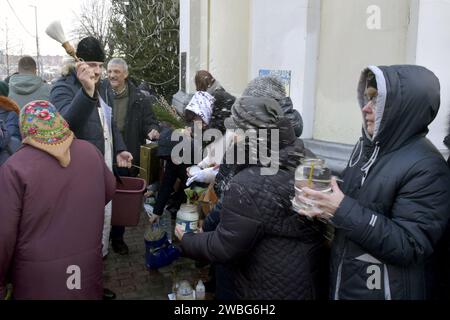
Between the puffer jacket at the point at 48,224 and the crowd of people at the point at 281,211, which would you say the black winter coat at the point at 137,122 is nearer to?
the crowd of people at the point at 281,211

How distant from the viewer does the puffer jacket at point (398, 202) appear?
68.3 inches

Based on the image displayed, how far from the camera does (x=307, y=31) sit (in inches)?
186

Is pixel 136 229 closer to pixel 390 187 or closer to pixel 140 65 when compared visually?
pixel 390 187

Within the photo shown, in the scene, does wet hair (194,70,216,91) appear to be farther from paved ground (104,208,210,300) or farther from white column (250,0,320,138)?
paved ground (104,208,210,300)

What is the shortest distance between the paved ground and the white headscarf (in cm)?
157

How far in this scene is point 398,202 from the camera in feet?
5.82

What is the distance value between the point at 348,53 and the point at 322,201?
299 centimetres

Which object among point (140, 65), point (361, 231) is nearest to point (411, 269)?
Result: point (361, 231)

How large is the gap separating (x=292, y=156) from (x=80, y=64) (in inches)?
69.3

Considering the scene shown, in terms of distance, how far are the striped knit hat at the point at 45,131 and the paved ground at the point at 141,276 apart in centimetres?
202

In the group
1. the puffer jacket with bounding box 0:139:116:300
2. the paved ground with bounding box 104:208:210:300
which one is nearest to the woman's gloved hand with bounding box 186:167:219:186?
the paved ground with bounding box 104:208:210:300

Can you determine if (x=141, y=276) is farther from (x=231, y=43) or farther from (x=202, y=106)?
(x=231, y=43)

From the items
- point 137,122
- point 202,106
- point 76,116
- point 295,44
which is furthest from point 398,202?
point 137,122

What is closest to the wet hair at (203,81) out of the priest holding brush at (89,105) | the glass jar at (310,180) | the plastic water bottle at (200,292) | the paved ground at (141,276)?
the priest holding brush at (89,105)
